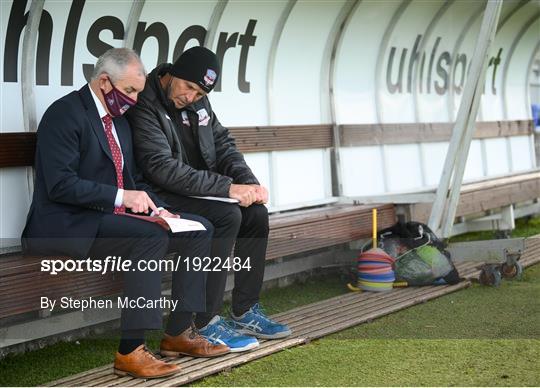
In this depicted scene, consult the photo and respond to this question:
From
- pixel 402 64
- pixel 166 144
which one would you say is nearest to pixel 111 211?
pixel 166 144

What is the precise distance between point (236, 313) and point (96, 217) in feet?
3.52

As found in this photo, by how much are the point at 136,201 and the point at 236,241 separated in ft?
2.74

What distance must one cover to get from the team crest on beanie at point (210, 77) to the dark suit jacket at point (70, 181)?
0.62 metres

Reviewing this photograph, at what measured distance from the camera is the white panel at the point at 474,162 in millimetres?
9172

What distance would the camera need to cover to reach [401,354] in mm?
4426

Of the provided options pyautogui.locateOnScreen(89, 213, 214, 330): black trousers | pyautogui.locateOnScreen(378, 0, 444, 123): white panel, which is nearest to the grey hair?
pyautogui.locateOnScreen(89, 213, 214, 330): black trousers

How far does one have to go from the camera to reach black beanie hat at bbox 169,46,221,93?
4.61m

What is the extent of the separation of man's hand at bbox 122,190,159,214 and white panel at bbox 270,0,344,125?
2.44m

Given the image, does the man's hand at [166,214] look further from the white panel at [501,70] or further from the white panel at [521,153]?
the white panel at [521,153]

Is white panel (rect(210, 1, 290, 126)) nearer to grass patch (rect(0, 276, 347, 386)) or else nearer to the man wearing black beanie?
the man wearing black beanie

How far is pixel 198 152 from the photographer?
4926mm

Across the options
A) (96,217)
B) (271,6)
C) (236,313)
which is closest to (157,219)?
(96,217)

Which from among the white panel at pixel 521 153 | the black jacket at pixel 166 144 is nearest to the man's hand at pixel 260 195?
the black jacket at pixel 166 144

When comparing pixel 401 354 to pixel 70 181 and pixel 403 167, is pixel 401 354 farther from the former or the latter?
pixel 403 167
